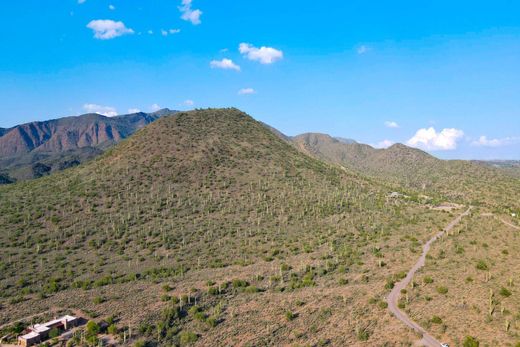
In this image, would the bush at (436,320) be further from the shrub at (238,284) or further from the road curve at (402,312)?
the shrub at (238,284)

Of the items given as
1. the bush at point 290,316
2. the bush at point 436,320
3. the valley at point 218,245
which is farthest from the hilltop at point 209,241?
the bush at point 436,320

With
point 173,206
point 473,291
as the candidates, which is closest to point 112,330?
point 473,291

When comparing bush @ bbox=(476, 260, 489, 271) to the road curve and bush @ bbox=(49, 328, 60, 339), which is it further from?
bush @ bbox=(49, 328, 60, 339)

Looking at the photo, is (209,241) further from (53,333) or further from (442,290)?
(442,290)

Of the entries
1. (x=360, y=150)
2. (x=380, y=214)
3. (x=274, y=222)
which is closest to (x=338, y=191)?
(x=380, y=214)

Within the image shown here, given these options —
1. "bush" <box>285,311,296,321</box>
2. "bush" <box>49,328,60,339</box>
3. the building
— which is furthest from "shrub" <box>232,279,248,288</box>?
"bush" <box>49,328,60,339</box>

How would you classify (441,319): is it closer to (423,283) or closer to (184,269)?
(423,283)
